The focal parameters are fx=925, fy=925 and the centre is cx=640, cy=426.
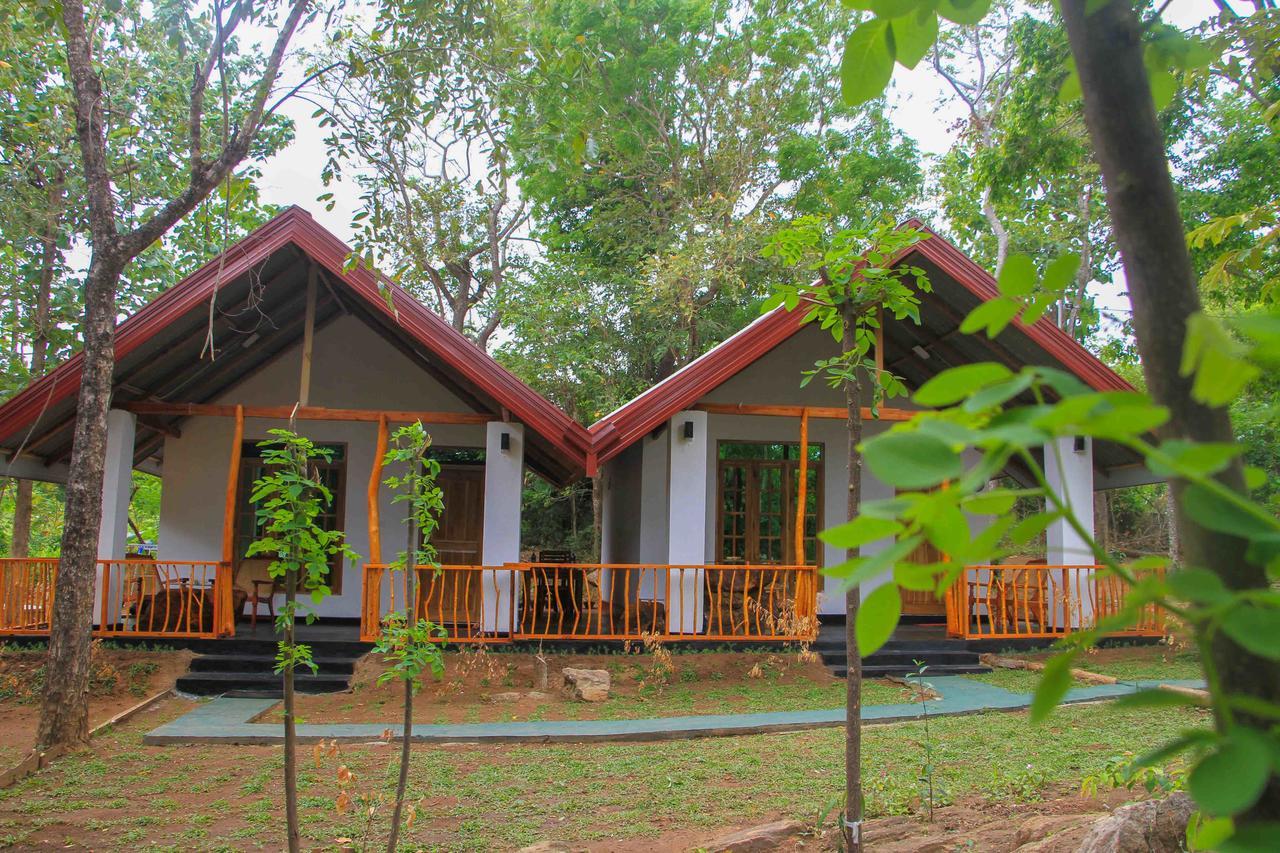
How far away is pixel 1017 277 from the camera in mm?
831

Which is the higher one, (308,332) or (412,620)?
(308,332)

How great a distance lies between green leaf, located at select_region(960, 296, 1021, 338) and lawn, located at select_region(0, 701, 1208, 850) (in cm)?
424

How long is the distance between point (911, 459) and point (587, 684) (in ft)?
29.8

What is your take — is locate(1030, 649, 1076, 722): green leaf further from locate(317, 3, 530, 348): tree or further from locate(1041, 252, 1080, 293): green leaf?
locate(317, 3, 530, 348): tree

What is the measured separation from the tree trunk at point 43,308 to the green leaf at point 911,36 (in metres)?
13.8

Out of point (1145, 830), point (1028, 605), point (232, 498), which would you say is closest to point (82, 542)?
point (232, 498)

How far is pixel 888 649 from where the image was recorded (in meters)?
10.6

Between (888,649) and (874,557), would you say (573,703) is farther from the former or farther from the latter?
(874,557)

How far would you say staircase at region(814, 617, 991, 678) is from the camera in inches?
402

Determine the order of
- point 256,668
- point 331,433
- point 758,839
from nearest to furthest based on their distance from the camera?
point 758,839 < point 256,668 < point 331,433

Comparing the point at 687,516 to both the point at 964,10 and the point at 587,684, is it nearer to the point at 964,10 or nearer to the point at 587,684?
the point at 587,684

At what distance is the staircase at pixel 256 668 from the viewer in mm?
9602

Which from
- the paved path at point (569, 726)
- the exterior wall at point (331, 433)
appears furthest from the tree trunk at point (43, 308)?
the paved path at point (569, 726)

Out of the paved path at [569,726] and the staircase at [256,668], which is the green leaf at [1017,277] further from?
the staircase at [256,668]
